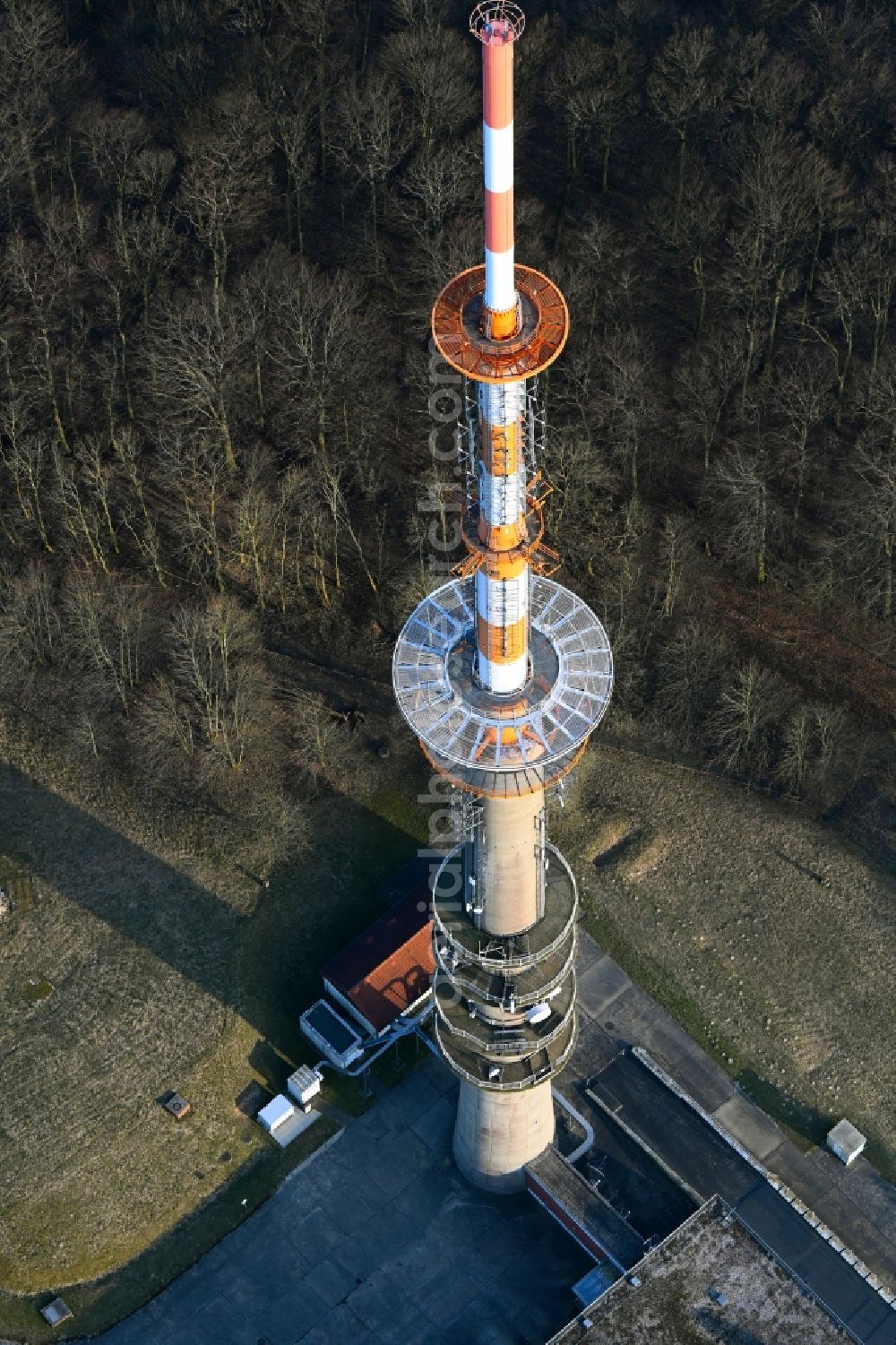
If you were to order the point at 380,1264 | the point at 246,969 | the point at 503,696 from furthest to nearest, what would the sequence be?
the point at 246,969, the point at 380,1264, the point at 503,696

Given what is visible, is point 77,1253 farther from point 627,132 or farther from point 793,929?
point 627,132

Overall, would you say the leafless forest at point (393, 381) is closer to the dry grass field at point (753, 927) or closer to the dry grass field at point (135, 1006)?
the dry grass field at point (753, 927)

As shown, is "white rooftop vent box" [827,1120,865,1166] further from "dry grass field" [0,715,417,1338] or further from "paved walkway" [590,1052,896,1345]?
"dry grass field" [0,715,417,1338]

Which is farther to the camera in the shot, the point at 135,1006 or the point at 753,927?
the point at 753,927

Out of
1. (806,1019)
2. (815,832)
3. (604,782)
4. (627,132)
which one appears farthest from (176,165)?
(806,1019)

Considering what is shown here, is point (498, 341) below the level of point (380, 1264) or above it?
above

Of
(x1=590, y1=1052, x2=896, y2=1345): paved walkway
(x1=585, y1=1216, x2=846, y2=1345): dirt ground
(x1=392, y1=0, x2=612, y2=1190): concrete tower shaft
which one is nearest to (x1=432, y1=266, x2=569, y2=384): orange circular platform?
(x1=392, y1=0, x2=612, y2=1190): concrete tower shaft

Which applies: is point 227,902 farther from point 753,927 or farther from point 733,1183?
point 733,1183

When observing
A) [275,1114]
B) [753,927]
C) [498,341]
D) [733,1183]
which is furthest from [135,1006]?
[498,341]
